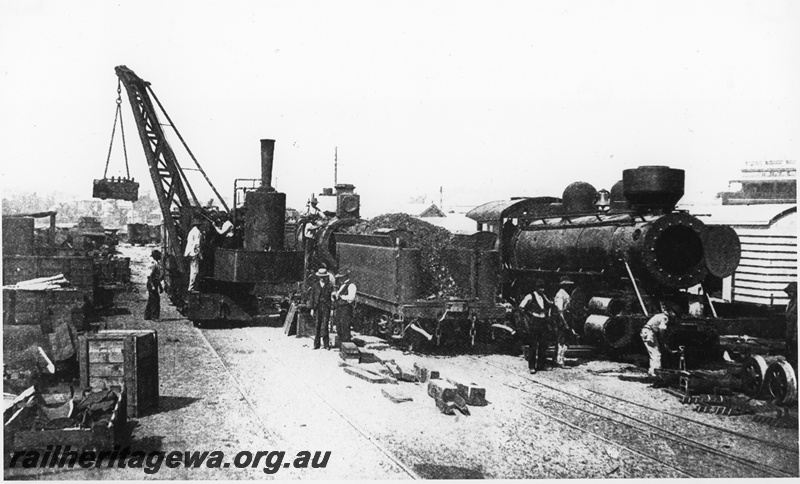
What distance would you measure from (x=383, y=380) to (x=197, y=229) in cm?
770

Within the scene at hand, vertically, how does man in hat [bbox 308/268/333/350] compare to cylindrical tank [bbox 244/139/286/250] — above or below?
below

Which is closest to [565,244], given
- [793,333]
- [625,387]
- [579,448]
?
[625,387]

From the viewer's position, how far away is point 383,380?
29.8 ft

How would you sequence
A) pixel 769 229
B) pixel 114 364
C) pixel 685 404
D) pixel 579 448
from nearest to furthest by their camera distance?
1. pixel 579 448
2. pixel 114 364
3. pixel 685 404
4. pixel 769 229

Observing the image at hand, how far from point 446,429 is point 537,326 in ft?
11.9

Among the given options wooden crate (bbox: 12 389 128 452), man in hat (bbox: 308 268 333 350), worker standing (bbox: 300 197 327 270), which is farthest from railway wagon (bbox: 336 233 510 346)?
wooden crate (bbox: 12 389 128 452)

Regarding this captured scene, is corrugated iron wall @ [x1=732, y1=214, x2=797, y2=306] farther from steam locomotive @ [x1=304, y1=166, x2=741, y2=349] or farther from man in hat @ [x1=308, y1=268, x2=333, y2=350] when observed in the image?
man in hat @ [x1=308, y1=268, x2=333, y2=350]

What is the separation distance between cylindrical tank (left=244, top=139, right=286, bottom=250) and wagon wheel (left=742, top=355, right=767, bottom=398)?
9874 mm

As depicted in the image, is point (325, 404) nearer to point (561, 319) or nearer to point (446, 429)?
point (446, 429)

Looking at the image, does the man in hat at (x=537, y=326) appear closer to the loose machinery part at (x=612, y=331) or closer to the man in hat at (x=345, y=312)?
the loose machinery part at (x=612, y=331)

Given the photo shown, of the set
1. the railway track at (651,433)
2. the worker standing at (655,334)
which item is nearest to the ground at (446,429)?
the railway track at (651,433)

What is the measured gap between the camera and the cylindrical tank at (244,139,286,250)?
14.7m

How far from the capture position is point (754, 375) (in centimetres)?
831

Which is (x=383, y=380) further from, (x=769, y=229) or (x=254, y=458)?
(x=769, y=229)
